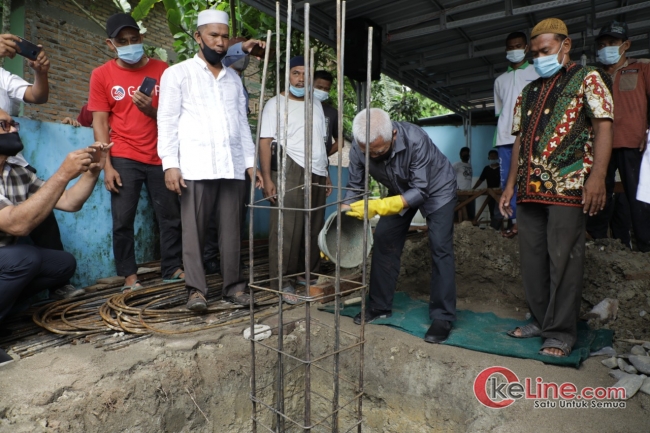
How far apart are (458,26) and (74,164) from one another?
15.2 feet

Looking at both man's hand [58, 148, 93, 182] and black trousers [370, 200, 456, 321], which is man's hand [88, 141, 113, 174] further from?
black trousers [370, 200, 456, 321]

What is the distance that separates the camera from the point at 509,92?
4719 mm

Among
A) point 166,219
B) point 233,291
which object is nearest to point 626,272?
point 233,291

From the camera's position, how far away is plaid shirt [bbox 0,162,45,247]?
2826mm

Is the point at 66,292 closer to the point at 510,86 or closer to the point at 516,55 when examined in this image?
the point at 510,86

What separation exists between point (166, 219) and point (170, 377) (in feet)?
5.29

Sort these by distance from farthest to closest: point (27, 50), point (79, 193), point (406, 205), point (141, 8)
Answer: point (141, 8), point (27, 50), point (406, 205), point (79, 193)

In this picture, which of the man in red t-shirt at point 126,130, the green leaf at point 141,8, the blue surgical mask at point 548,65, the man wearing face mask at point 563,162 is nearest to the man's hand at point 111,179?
the man in red t-shirt at point 126,130

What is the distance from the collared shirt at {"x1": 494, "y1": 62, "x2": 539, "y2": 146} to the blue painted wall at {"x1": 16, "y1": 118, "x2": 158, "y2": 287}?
360 centimetres

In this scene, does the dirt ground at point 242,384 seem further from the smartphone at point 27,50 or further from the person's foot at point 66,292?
the smartphone at point 27,50

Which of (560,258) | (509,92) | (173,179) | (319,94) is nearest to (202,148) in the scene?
(173,179)

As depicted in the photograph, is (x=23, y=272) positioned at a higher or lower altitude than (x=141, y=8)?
lower

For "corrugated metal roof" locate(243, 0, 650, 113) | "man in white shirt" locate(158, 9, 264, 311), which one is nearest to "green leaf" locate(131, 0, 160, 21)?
"corrugated metal roof" locate(243, 0, 650, 113)

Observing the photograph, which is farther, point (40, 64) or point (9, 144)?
point (40, 64)
